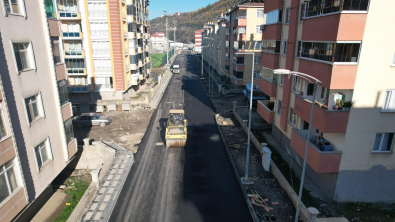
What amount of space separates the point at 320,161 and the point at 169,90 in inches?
1549

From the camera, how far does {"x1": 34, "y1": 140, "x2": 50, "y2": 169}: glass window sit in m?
14.4

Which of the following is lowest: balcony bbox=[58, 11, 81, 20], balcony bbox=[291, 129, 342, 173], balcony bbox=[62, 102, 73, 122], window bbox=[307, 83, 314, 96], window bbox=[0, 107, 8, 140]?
balcony bbox=[291, 129, 342, 173]

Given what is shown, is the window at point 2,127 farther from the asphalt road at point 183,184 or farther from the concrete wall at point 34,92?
the asphalt road at point 183,184

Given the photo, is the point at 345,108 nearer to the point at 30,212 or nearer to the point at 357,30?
the point at 357,30

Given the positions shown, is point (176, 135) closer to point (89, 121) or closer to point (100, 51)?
point (89, 121)

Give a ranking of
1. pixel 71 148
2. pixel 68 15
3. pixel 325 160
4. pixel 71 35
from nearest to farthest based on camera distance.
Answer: pixel 325 160, pixel 71 148, pixel 68 15, pixel 71 35

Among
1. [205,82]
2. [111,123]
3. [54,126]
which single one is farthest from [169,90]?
[54,126]

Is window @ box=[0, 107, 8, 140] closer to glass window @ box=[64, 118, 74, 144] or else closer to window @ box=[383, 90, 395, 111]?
glass window @ box=[64, 118, 74, 144]

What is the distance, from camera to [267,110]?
2389 cm

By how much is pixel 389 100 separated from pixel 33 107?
20793 millimetres

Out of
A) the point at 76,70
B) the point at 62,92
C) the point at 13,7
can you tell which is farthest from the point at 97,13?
the point at 13,7

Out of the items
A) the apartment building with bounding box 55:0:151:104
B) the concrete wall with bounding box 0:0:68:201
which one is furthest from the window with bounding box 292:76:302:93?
the apartment building with bounding box 55:0:151:104

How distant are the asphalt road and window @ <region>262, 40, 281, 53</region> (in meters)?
10.5

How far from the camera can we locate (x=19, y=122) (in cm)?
1278
